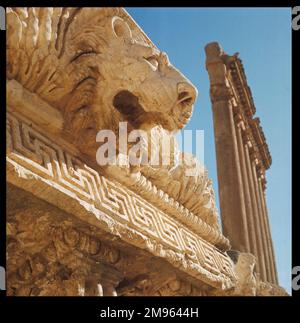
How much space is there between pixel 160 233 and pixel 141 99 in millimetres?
907

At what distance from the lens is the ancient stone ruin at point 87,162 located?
2438 millimetres

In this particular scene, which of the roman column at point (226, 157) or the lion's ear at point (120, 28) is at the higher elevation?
the roman column at point (226, 157)

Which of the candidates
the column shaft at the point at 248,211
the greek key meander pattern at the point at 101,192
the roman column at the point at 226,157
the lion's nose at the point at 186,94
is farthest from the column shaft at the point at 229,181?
the lion's nose at the point at 186,94

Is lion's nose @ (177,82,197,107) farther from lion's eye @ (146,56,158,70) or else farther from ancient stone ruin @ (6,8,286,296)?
lion's eye @ (146,56,158,70)

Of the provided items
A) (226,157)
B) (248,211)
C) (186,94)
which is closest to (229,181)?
(226,157)

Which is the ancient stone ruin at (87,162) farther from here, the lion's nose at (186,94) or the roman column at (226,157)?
the roman column at (226,157)

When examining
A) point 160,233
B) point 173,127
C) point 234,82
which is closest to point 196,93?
point 173,127

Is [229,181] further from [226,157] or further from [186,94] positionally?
[186,94]

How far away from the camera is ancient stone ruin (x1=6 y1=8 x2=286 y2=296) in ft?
8.00

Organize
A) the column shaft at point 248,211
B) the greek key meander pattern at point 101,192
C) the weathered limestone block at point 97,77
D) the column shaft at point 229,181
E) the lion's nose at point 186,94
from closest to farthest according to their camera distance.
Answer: the greek key meander pattern at point 101,192
the weathered limestone block at point 97,77
the lion's nose at point 186,94
the column shaft at point 229,181
the column shaft at point 248,211

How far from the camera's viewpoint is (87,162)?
9.39 ft

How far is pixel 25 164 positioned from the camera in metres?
2.28

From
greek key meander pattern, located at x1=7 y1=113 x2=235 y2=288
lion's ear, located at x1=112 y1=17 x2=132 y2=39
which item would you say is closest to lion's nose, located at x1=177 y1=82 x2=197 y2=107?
lion's ear, located at x1=112 y1=17 x2=132 y2=39
